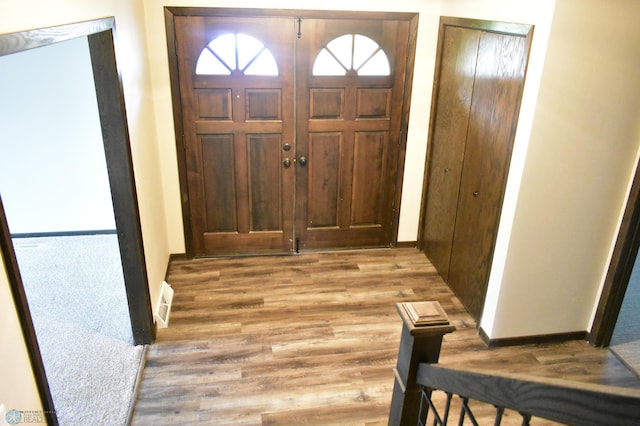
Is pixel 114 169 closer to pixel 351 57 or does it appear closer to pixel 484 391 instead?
pixel 351 57

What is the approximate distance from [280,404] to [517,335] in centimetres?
161

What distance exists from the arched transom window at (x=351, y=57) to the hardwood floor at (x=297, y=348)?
159cm

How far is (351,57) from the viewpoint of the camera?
3693mm

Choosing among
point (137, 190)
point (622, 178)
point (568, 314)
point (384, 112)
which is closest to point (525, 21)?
point (622, 178)

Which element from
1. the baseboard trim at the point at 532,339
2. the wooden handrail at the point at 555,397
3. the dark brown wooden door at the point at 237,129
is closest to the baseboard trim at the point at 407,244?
the dark brown wooden door at the point at 237,129

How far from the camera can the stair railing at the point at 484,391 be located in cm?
85

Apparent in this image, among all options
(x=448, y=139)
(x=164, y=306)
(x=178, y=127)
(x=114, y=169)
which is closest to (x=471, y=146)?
(x=448, y=139)

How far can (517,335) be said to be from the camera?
3.11 meters

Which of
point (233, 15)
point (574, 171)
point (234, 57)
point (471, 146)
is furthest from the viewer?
point (234, 57)

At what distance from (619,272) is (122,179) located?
3.00 metres

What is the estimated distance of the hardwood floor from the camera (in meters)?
2.58

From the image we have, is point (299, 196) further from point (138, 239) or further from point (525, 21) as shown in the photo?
point (525, 21)

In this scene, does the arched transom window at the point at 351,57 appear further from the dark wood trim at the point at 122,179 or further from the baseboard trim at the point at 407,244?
the dark wood trim at the point at 122,179

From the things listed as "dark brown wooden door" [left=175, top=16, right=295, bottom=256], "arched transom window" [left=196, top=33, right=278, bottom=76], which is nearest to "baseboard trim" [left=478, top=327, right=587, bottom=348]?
"dark brown wooden door" [left=175, top=16, right=295, bottom=256]
